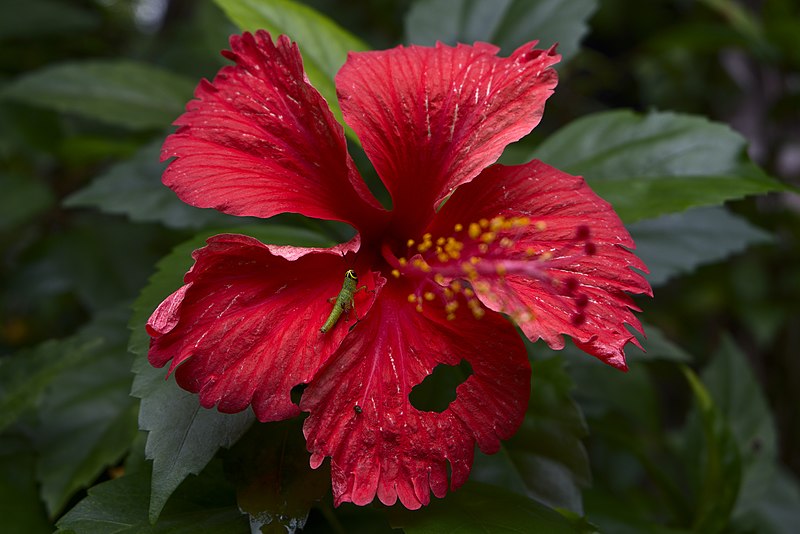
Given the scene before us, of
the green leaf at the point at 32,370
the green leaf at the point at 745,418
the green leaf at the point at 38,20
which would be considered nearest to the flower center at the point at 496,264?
the green leaf at the point at 32,370

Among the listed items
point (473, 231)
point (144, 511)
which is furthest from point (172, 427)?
point (473, 231)

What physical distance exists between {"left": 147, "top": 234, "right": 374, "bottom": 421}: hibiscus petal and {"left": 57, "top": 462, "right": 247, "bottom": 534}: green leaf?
0.12m

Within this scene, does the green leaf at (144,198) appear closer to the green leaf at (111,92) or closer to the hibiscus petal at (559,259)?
the green leaf at (111,92)

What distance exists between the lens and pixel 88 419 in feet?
2.85

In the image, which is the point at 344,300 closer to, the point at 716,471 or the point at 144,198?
the point at 144,198

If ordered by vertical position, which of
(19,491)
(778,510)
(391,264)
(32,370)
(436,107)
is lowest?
(778,510)

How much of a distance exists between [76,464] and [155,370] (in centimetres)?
29

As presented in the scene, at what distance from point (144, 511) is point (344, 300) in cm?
25

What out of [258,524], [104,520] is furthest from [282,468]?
[104,520]

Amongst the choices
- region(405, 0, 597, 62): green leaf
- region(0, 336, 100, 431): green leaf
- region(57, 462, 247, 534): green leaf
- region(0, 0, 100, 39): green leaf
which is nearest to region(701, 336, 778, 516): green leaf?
region(405, 0, 597, 62): green leaf

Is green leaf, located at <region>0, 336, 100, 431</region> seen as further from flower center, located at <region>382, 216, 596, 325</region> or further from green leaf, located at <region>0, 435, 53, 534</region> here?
flower center, located at <region>382, 216, 596, 325</region>

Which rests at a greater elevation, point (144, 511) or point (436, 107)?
point (436, 107)

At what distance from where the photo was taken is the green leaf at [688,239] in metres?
1.04

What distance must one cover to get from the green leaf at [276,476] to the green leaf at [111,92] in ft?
2.32
